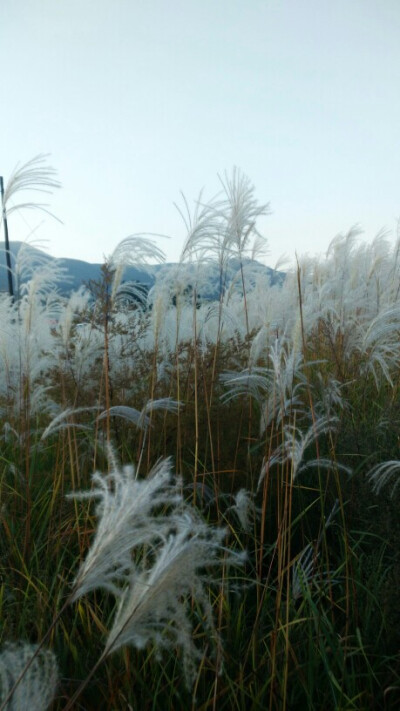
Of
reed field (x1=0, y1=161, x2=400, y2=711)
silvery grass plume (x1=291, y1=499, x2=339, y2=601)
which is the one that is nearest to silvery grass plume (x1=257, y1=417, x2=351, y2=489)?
reed field (x1=0, y1=161, x2=400, y2=711)

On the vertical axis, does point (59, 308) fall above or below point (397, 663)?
above

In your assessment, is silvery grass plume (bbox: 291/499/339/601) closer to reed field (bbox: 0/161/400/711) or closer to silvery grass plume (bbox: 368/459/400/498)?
reed field (bbox: 0/161/400/711)

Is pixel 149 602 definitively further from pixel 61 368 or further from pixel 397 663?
pixel 61 368

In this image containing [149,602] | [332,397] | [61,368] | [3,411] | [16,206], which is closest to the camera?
[149,602]

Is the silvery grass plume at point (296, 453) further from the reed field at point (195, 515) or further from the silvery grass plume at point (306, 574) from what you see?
the silvery grass plume at point (306, 574)

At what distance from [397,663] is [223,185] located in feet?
7.11

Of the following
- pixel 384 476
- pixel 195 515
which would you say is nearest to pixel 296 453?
pixel 195 515

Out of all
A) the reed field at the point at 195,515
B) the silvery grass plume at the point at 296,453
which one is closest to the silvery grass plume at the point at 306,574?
the reed field at the point at 195,515

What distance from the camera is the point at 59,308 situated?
16.0ft

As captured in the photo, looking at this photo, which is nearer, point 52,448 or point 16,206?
point 16,206

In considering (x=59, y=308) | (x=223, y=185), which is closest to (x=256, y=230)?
(x=223, y=185)

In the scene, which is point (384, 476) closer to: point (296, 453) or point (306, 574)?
point (306, 574)

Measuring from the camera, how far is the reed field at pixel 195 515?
105 cm

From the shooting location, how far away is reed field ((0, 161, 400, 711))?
1053 millimetres
